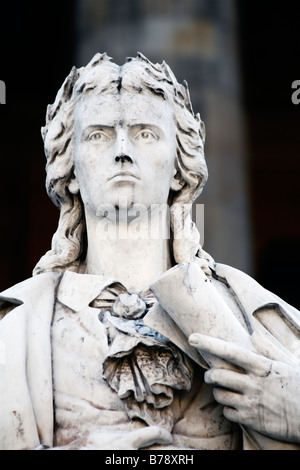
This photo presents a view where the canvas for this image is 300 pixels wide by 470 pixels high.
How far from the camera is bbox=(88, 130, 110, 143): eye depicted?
23.4ft

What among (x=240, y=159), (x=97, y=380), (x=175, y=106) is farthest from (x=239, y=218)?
(x=97, y=380)

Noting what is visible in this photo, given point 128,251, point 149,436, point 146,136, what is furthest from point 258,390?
point 146,136

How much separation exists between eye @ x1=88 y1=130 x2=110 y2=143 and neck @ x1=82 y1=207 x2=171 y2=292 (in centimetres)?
30

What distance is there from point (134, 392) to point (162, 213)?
3.06 ft

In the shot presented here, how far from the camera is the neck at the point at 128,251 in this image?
714 cm

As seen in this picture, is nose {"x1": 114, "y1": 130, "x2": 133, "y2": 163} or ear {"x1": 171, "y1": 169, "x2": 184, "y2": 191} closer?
nose {"x1": 114, "y1": 130, "x2": 133, "y2": 163}

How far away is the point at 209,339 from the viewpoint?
6355mm

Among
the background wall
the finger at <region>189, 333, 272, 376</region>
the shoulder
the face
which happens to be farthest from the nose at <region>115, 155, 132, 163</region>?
the background wall

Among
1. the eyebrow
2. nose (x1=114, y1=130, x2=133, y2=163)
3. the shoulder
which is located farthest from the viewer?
the eyebrow

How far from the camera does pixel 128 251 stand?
23.5ft

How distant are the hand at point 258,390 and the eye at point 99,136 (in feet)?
3.61

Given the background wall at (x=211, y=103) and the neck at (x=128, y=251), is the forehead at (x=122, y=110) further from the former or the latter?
the background wall at (x=211, y=103)

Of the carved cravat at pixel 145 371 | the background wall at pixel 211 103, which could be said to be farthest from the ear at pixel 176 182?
the background wall at pixel 211 103

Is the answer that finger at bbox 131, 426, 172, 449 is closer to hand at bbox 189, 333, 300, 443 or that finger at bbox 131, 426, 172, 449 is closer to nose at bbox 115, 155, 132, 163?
hand at bbox 189, 333, 300, 443
